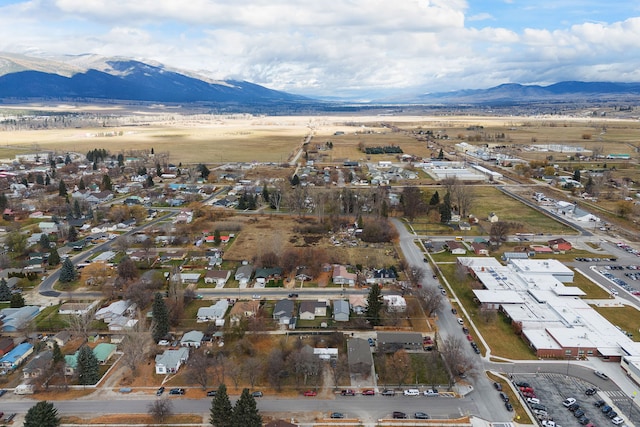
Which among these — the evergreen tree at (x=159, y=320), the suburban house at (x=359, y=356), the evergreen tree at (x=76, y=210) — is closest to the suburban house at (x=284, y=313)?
the suburban house at (x=359, y=356)

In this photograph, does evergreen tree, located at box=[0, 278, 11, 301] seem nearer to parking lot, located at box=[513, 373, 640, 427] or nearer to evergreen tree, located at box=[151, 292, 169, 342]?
evergreen tree, located at box=[151, 292, 169, 342]

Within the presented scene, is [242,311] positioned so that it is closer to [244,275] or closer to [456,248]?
[244,275]

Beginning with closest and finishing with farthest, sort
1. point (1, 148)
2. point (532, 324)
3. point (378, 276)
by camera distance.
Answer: point (532, 324) < point (378, 276) < point (1, 148)

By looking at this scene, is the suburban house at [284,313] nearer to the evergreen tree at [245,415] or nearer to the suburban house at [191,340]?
the suburban house at [191,340]

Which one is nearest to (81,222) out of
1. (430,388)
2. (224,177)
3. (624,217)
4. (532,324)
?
(224,177)

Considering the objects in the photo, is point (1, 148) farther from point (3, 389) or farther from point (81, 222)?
point (3, 389)

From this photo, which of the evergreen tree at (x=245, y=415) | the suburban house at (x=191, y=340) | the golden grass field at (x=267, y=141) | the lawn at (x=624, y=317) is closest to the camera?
the evergreen tree at (x=245, y=415)
